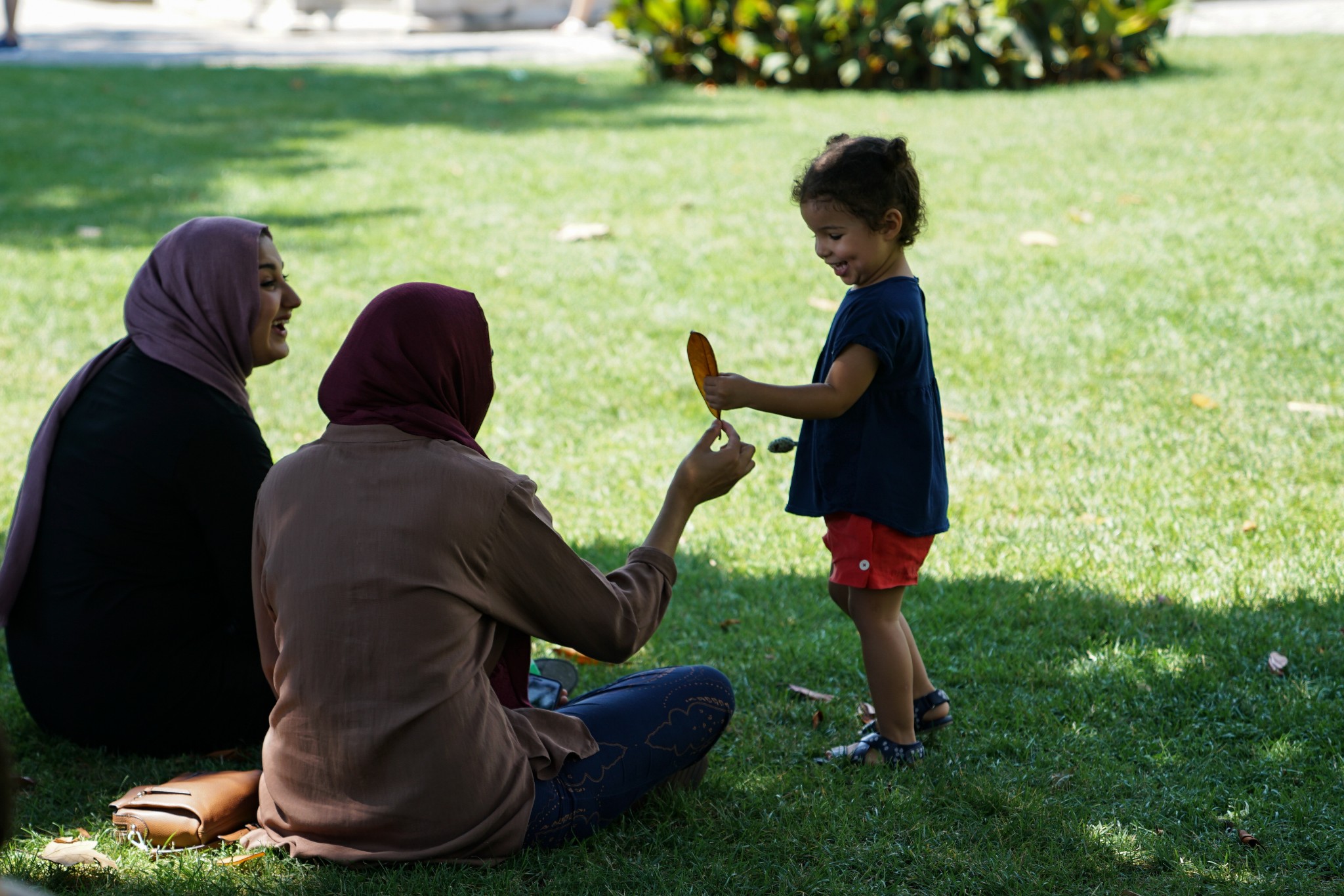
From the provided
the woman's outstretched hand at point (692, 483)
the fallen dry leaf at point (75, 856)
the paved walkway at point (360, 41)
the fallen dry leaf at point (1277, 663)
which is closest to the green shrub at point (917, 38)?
the paved walkway at point (360, 41)

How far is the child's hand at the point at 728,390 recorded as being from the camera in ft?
10.1

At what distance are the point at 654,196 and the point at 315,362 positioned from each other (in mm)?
3642

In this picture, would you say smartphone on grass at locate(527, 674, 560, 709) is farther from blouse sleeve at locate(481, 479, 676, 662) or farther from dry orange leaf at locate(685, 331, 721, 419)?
dry orange leaf at locate(685, 331, 721, 419)

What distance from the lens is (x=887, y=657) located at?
338cm

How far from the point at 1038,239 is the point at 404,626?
7050 mm

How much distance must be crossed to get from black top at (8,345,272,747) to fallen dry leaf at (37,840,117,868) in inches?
21.3

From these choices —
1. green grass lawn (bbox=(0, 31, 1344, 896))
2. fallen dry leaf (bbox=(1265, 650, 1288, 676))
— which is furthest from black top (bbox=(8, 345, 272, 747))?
fallen dry leaf (bbox=(1265, 650, 1288, 676))

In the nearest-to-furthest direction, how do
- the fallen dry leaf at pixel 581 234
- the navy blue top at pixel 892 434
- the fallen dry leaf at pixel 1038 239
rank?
the navy blue top at pixel 892 434 < the fallen dry leaf at pixel 1038 239 < the fallen dry leaf at pixel 581 234

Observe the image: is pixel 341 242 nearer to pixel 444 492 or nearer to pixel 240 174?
pixel 240 174

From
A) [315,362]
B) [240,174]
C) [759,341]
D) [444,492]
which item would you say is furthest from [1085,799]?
[240,174]

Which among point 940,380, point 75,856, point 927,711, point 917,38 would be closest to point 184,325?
point 75,856

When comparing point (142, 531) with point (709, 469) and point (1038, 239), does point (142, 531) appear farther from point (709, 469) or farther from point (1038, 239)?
point (1038, 239)

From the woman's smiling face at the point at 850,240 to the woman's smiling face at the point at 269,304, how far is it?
5.08 feet

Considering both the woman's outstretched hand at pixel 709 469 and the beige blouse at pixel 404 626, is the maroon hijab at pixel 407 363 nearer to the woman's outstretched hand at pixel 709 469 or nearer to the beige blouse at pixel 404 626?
the beige blouse at pixel 404 626
